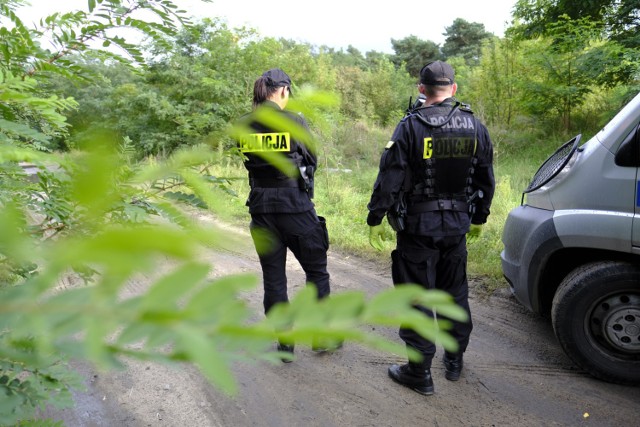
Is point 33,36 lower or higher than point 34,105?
higher

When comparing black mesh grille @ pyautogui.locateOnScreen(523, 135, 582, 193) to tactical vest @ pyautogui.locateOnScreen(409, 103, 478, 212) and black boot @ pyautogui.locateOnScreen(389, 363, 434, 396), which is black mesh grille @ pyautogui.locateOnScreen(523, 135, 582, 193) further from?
black boot @ pyautogui.locateOnScreen(389, 363, 434, 396)

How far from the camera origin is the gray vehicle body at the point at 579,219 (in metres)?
2.35

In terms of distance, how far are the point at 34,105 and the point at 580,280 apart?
2.73 meters

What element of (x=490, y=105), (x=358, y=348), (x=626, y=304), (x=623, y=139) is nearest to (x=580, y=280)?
(x=626, y=304)

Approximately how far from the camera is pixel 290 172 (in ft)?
2.72

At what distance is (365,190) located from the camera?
8938 mm

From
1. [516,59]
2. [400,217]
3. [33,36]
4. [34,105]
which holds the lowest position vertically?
[400,217]

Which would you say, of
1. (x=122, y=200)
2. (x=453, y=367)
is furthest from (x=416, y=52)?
(x=122, y=200)

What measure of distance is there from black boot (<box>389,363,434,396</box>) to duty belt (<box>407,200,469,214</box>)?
0.89 m

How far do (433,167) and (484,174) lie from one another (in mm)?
436

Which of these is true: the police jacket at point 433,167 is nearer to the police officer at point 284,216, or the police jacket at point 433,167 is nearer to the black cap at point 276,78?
the police officer at point 284,216

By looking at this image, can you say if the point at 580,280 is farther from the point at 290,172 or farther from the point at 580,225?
the point at 290,172

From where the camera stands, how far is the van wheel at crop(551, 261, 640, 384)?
248 cm

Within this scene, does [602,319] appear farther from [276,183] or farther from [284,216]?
[276,183]
